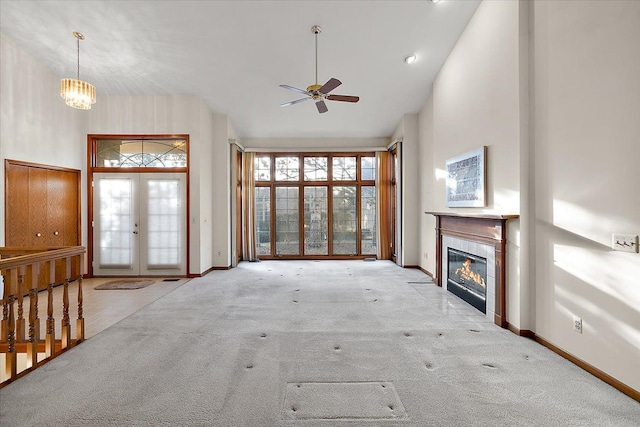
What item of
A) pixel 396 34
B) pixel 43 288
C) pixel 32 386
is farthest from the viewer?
pixel 43 288

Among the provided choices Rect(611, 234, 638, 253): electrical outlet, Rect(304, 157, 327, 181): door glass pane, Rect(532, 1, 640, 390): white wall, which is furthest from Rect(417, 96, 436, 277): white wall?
→ Rect(611, 234, 638, 253): electrical outlet

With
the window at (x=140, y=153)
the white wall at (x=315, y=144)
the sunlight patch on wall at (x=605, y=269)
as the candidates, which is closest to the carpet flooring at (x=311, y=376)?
the sunlight patch on wall at (x=605, y=269)

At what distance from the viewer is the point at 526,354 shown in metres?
2.75

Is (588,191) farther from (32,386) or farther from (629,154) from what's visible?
(32,386)

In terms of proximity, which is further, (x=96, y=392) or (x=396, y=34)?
(x=396, y=34)

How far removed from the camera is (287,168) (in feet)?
26.2

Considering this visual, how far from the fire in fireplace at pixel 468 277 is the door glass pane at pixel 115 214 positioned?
18.9 feet

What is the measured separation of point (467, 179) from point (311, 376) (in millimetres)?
3180

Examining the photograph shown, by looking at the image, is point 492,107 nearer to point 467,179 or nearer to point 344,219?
point 467,179

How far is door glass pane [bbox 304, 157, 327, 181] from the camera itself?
26.1 feet

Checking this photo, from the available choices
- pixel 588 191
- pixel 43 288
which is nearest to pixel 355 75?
pixel 588 191

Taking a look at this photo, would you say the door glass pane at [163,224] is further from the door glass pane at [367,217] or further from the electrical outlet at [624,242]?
the electrical outlet at [624,242]

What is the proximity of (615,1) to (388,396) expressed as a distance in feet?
10.5

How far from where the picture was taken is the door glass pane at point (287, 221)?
26.0 feet
